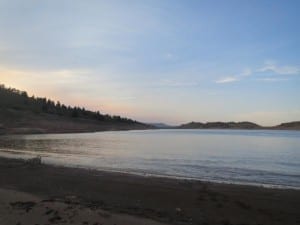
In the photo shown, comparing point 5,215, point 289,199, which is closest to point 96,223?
point 5,215

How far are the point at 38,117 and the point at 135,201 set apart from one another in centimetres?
11292

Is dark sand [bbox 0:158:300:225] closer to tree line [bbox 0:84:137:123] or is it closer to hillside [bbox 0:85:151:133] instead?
hillside [bbox 0:85:151:133]

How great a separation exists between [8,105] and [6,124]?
28.2m

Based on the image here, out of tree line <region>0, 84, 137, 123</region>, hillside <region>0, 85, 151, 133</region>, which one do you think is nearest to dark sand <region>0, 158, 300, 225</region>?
hillside <region>0, 85, 151, 133</region>

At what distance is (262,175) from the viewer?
23.1 m

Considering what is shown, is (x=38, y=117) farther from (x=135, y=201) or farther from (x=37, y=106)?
(x=135, y=201)

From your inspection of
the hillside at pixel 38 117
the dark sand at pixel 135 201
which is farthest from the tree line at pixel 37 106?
the dark sand at pixel 135 201

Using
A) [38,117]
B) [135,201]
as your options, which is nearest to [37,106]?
[38,117]

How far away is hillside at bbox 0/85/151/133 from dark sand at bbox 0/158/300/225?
3039 inches

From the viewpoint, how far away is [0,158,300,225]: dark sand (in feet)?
35.6

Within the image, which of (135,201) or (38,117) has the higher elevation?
(38,117)

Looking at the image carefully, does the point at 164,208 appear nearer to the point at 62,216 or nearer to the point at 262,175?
the point at 62,216

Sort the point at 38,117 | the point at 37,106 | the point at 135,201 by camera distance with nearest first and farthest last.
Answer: the point at 135,201, the point at 38,117, the point at 37,106

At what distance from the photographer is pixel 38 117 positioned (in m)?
121
